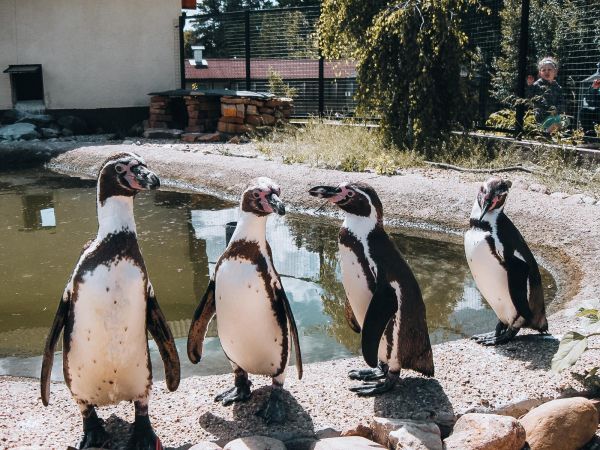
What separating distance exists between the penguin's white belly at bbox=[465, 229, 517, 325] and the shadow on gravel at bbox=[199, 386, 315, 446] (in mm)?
1214

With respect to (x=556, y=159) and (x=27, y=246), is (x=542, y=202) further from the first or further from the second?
(x=27, y=246)

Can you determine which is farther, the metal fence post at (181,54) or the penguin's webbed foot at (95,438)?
the metal fence post at (181,54)

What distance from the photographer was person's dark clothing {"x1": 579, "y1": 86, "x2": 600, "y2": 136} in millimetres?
9234

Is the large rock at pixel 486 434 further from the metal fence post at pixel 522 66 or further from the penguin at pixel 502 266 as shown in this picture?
the metal fence post at pixel 522 66

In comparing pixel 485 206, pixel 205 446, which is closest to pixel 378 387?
pixel 205 446

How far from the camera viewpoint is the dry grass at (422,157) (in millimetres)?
7996

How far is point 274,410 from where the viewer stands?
2.91 meters

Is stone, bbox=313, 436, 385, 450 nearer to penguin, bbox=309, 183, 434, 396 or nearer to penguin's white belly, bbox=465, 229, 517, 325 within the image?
penguin, bbox=309, 183, 434, 396

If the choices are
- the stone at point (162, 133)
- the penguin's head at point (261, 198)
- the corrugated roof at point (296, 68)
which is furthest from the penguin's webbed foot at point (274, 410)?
the stone at point (162, 133)

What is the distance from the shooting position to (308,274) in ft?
18.5

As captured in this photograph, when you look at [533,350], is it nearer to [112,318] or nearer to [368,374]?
[368,374]

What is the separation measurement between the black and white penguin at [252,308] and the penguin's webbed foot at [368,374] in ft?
1.08

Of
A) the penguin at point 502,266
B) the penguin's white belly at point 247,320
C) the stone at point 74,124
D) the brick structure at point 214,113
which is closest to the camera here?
the penguin's white belly at point 247,320

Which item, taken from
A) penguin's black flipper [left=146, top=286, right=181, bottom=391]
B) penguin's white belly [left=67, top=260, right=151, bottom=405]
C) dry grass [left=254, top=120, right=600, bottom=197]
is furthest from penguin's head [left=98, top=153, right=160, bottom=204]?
dry grass [left=254, top=120, right=600, bottom=197]
